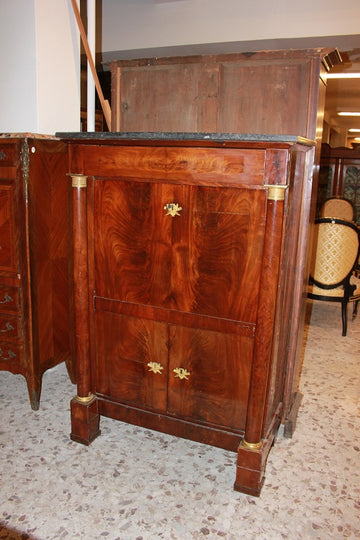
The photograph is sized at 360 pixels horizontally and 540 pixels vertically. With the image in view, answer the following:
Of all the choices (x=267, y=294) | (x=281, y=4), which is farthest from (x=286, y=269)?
(x=281, y=4)

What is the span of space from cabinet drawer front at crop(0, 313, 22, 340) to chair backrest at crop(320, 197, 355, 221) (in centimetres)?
358

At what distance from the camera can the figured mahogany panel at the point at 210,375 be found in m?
1.60

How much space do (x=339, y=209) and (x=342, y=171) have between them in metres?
1.36

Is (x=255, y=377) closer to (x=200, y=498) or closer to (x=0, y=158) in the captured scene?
(x=200, y=498)

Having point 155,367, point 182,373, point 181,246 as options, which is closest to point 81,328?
point 155,367

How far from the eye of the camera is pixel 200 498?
61.3 inches

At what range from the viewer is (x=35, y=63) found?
7.09ft

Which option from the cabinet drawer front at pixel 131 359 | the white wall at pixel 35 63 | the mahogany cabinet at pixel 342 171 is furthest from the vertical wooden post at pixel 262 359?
the mahogany cabinet at pixel 342 171

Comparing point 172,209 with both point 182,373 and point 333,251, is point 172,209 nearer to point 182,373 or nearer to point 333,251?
point 182,373

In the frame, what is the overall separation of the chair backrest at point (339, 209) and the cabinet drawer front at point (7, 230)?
355 cm

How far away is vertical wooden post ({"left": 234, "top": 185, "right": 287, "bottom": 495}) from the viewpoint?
1.42 metres

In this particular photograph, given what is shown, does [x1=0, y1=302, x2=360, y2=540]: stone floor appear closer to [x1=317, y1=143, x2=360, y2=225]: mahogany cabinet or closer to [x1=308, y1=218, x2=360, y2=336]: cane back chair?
[x1=308, y1=218, x2=360, y2=336]: cane back chair

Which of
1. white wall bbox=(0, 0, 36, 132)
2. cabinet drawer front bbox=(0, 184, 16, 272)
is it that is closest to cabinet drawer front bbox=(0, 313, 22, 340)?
cabinet drawer front bbox=(0, 184, 16, 272)

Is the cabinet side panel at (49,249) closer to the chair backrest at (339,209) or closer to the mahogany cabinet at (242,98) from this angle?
the mahogany cabinet at (242,98)
